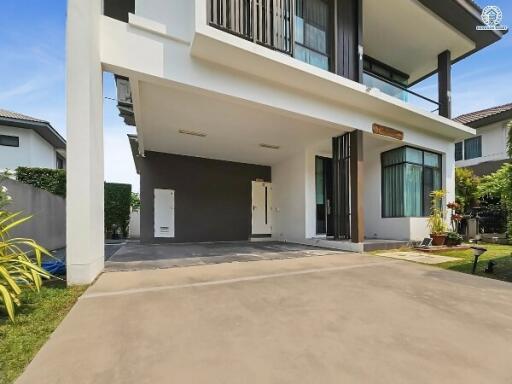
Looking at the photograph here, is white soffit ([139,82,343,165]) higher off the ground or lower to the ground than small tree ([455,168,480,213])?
A: higher

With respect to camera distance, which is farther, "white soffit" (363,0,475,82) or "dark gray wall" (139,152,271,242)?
"dark gray wall" (139,152,271,242)

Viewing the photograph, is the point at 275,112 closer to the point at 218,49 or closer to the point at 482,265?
the point at 218,49

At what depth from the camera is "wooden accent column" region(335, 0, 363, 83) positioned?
7.60m

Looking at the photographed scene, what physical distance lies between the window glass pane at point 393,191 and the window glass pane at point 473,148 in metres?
9.20

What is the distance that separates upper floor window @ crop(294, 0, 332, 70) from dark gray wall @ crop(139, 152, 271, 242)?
538 cm

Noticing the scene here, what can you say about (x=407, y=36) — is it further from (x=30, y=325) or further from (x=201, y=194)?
(x=30, y=325)

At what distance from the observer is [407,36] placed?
9453 mm

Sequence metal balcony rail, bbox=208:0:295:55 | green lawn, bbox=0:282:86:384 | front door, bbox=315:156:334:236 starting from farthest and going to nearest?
front door, bbox=315:156:334:236 → metal balcony rail, bbox=208:0:295:55 → green lawn, bbox=0:282:86:384

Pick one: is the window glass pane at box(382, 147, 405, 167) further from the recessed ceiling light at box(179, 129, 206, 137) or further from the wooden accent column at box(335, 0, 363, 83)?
the recessed ceiling light at box(179, 129, 206, 137)

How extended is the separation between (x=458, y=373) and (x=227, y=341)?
159 centimetres

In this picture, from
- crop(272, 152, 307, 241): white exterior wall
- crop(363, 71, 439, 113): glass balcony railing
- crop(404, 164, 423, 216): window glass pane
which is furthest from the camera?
crop(272, 152, 307, 241): white exterior wall

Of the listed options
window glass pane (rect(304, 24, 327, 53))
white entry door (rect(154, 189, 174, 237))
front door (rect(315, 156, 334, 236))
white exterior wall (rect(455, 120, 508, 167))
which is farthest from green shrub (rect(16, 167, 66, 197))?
white exterior wall (rect(455, 120, 508, 167))

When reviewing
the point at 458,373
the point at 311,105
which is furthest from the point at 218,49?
the point at 458,373

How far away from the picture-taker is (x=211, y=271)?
192 inches
